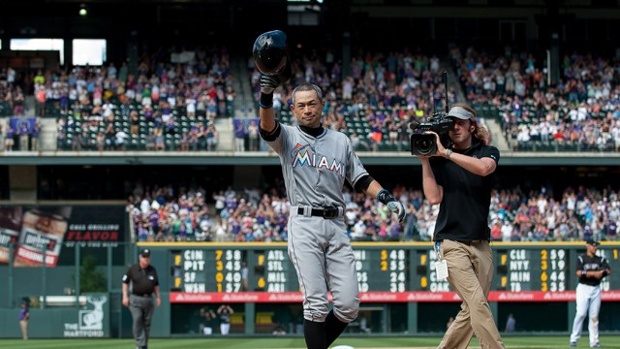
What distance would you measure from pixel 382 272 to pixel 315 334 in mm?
22558

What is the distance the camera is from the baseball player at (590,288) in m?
20.2

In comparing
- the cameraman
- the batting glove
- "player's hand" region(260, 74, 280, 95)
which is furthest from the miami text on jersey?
the cameraman

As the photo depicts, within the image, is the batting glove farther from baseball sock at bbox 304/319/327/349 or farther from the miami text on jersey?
baseball sock at bbox 304/319/327/349

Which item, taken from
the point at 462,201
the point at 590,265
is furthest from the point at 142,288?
the point at 462,201

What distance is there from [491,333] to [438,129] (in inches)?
66.7

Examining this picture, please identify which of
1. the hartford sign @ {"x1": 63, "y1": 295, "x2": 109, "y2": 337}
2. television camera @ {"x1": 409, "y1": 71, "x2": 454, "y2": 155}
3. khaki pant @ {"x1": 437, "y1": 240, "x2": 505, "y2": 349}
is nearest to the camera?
khaki pant @ {"x1": 437, "y1": 240, "x2": 505, "y2": 349}

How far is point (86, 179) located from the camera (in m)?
38.2

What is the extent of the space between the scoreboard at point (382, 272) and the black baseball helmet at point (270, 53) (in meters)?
22.3

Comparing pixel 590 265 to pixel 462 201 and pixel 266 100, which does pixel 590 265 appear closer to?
pixel 462 201

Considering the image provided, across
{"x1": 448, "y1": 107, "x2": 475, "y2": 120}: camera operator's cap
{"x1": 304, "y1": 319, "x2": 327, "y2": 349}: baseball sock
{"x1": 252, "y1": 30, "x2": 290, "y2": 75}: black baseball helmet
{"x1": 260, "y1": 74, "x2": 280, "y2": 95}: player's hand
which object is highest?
{"x1": 252, "y1": 30, "x2": 290, "y2": 75}: black baseball helmet

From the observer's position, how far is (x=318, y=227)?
962 cm

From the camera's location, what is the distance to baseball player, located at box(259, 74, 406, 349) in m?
9.54

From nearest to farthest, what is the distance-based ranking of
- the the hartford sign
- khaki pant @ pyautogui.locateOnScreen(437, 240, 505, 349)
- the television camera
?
1. khaki pant @ pyautogui.locateOnScreen(437, 240, 505, 349)
2. the television camera
3. the the hartford sign

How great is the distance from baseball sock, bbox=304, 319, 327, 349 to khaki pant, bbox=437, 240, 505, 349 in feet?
4.56
